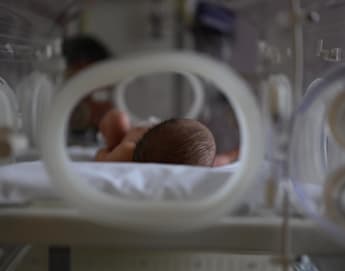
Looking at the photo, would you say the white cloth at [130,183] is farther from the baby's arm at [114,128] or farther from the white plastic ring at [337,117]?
the baby's arm at [114,128]

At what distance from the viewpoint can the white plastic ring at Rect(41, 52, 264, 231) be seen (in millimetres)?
504

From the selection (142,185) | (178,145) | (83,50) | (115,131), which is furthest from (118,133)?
(83,50)

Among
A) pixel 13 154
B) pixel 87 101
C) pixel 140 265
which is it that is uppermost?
pixel 87 101

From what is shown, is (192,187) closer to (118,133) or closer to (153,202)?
(153,202)

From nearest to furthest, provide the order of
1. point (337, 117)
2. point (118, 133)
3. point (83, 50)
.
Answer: point (337, 117)
point (118, 133)
point (83, 50)

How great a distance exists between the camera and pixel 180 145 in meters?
0.82

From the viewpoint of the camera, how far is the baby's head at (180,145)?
0.82 meters

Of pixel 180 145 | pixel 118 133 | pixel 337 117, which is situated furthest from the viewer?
pixel 118 133

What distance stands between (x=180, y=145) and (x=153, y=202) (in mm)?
282

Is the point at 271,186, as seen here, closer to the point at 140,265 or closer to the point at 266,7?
the point at 140,265

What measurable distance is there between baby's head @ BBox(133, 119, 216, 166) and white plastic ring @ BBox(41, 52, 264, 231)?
27 cm

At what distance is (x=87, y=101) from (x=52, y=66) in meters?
0.62

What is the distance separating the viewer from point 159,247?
1.92ft

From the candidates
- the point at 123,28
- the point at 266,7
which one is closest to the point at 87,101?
the point at 123,28
